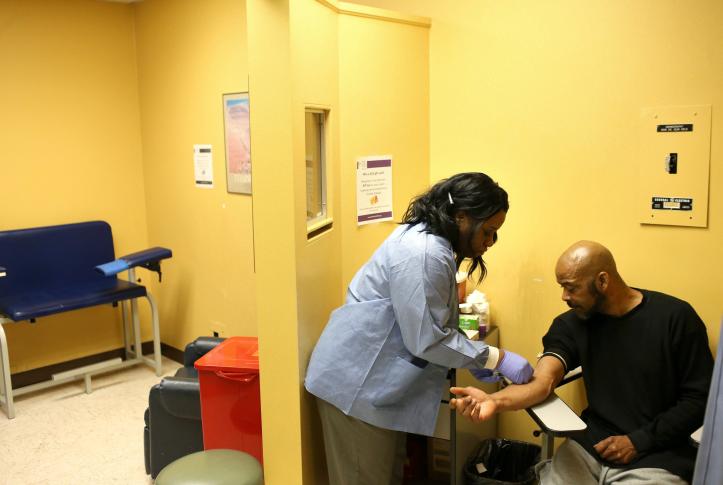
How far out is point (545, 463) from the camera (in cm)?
228

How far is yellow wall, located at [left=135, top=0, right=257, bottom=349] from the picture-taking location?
386 cm

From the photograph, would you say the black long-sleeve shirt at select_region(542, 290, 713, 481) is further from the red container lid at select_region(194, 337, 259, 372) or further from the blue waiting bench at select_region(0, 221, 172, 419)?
the blue waiting bench at select_region(0, 221, 172, 419)

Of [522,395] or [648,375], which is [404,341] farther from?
[648,375]

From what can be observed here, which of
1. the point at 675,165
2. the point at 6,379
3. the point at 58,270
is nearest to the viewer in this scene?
the point at 675,165

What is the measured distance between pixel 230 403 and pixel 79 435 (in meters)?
1.41

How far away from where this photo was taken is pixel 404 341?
83.8 inches

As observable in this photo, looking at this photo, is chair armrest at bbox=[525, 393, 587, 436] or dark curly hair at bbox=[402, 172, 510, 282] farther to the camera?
dark curly hair at bbox=[402, 172, 510, 282]

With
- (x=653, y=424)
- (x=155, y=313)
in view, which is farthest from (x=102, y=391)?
(x=653, y=424)

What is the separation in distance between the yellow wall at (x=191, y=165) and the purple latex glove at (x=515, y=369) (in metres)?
1.98

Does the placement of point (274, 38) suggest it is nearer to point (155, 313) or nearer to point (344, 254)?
point (344, 254)

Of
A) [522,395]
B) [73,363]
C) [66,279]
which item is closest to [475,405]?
[522,395]

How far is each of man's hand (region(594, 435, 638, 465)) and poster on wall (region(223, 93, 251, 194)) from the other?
2.37m

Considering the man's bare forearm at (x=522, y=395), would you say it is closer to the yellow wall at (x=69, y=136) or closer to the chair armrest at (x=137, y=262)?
the chair armrest at (x=137, y=262)

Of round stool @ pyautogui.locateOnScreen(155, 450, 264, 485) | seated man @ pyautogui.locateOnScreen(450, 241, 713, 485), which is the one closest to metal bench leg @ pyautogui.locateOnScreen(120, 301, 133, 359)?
round stool @ pyautogui.locateOnScreen(155, 450, 264, 485)
